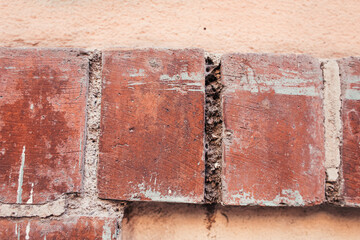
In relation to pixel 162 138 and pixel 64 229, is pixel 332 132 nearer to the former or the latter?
pixel 162 138

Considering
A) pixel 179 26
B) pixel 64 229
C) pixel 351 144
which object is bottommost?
pixel 64 229

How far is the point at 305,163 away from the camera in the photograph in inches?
17.6

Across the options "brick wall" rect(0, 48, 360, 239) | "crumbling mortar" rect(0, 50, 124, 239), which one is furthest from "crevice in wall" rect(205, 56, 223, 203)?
"crumbling mortar" rect(0, 50, 124, 239)

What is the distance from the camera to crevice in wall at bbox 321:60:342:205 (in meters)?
0.46

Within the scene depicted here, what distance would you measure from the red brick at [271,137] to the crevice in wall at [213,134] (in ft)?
0.05

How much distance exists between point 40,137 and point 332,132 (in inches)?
21.9

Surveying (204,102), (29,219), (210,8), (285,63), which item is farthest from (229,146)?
(29,219)

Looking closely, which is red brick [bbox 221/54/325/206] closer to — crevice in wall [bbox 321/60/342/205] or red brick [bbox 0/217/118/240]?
crevice in wall [bbox 321/60/342/205]

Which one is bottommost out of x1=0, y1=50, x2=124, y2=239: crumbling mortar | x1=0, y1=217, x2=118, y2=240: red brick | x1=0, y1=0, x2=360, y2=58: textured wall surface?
x1=0, y1=217, x2=118, y2=240: red brick

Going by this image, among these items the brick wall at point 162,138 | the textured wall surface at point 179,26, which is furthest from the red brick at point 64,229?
the textured wall surface at point 179,26

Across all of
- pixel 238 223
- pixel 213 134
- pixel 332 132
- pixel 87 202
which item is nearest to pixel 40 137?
pixel 87 202

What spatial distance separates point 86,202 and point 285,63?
47cm

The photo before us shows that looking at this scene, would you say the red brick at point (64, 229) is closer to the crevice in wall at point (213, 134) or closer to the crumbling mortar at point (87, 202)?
the crumbling mortar at point (87, 202)

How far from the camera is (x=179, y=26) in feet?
1.68
